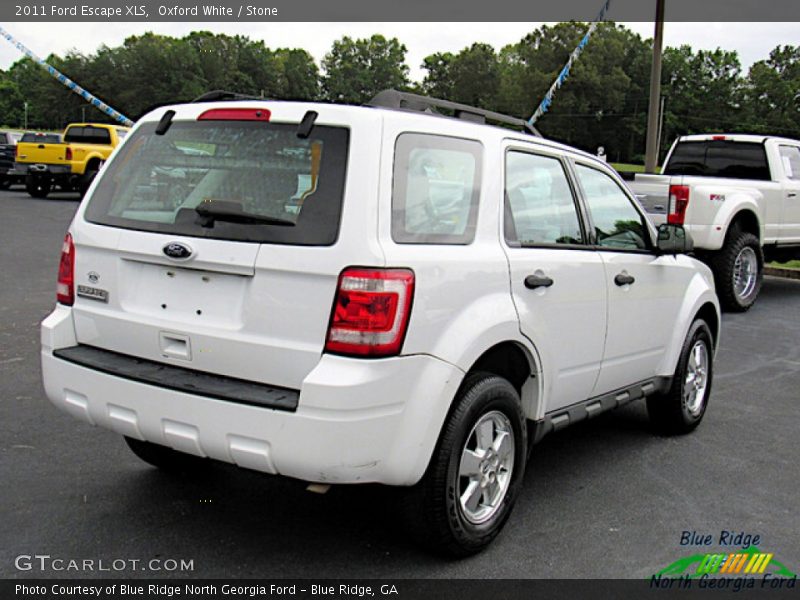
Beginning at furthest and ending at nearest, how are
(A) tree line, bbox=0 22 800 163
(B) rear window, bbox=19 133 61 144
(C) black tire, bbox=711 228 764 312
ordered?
(A) tree line, bbox=0 22 800 163
(B) rear window, bbox=19 133 61 144
(C) black tire, bbox=711 228 764 312

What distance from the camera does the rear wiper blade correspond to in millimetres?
3189

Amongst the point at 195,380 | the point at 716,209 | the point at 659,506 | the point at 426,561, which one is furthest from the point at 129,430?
the point at 716,209

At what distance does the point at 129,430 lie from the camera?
3.36m

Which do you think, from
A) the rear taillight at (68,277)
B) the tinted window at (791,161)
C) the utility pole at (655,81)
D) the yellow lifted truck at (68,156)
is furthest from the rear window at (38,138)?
the rear taillight at (68,277)

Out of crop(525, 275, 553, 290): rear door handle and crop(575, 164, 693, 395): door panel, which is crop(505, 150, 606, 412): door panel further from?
crop(575, 164, 693, 395): door panel

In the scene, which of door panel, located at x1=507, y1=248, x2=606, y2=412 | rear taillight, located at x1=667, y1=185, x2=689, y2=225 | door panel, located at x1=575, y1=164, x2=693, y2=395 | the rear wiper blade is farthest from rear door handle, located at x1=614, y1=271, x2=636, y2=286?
rear taillight, located at x1=667, y1=185, x2=689, y2=225

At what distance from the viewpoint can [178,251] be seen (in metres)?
3.28

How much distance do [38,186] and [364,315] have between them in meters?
23.8

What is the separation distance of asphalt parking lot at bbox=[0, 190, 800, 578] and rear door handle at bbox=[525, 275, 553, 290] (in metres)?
1.12

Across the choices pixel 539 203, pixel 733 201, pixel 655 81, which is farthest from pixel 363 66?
pixel 539 203

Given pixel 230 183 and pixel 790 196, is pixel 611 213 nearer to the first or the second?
pixel 230 183

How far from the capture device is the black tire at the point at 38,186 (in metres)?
23.9

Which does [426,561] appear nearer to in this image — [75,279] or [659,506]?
[659,506]

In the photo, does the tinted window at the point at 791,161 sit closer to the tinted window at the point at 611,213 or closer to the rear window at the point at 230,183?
the tinted window at the point at 611,213
